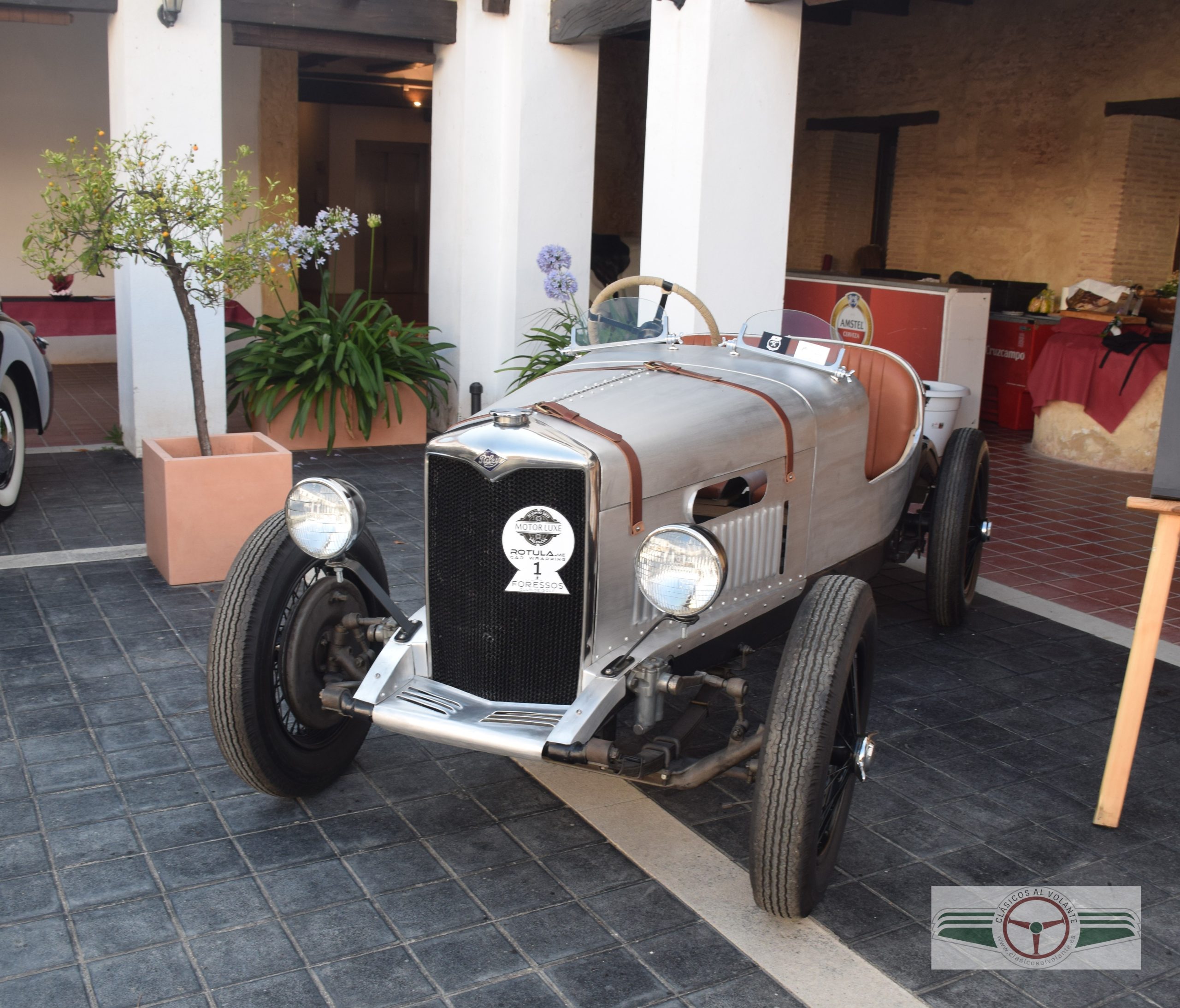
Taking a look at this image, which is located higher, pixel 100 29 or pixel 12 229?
pixel 100 29

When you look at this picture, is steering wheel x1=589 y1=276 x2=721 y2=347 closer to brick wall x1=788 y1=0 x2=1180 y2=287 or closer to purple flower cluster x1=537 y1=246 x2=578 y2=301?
purple flower cluster x1=537 y1=246 x2=578 y2=301

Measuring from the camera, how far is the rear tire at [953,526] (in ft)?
14.9

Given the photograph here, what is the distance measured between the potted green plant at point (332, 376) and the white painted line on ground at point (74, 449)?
30.9 inches

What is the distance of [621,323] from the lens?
424 cm

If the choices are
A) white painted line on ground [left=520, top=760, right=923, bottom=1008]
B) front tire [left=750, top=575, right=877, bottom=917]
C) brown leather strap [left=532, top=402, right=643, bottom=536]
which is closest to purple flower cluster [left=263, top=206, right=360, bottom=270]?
brown leather strap [left=532, top=402, right=643, bottom=536]

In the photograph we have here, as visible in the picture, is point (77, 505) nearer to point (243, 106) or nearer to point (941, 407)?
point (941, 407)

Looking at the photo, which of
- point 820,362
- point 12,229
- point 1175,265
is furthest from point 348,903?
point 1175,265

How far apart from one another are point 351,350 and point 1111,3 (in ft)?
25.9

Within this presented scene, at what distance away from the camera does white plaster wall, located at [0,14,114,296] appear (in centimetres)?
1040

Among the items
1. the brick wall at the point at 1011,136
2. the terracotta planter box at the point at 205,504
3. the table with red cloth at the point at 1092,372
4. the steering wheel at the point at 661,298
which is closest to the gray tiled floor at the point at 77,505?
the terracotta planter box at the point at 205,504

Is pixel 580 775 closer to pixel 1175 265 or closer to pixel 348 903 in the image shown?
pixel 348 903

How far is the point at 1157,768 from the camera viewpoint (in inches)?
144

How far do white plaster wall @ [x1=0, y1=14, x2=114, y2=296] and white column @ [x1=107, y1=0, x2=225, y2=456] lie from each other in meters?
3.85
